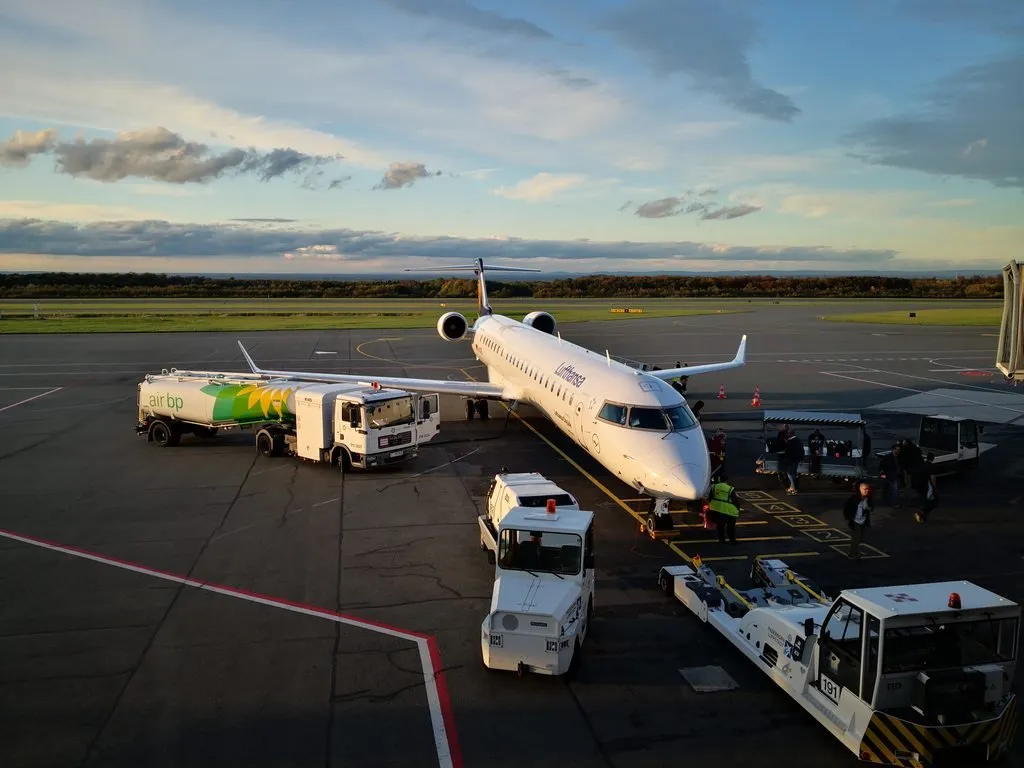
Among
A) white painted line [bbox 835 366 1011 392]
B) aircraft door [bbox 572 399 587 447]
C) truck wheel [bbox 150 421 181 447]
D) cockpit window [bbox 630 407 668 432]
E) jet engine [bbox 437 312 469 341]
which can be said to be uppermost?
jet engine [bbox 437 312 469 341]

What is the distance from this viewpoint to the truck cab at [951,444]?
77.8ft

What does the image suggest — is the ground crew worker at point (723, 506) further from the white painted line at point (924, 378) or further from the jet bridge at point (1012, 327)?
the white painted line at point (924, 378)

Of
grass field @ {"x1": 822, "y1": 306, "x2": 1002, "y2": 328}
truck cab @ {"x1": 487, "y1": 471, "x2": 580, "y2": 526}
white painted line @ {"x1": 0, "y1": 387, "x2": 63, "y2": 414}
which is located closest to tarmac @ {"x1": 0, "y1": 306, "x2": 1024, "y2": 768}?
truck cab @ {"x1": 487, "y1": 471, "x2": 580, "y2": 526}

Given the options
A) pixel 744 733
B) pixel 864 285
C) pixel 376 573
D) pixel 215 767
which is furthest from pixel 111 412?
pixel 864 285

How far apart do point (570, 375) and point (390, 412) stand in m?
6.29

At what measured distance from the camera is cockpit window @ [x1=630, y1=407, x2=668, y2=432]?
60.5ft

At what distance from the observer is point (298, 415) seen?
2566 centimetres

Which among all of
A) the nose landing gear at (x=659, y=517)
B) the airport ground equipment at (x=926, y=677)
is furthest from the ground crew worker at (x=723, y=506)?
the airport ground equipment at (x=926, y=677)

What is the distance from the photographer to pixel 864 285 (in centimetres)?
15812

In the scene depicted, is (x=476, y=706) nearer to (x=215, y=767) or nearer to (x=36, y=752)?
(x=215, y=767)

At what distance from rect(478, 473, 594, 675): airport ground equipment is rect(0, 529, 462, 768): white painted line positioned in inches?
34.2

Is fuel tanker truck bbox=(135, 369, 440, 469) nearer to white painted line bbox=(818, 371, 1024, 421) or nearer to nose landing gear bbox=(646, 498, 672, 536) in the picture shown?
nose landing gear bbox=(646, 498, 672, 536)

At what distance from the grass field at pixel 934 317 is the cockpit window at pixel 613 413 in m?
73.7

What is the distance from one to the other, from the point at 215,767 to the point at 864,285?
169234 millimetres
